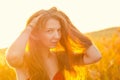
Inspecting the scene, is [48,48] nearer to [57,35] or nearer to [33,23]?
[57,35]

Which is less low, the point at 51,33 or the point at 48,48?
the point at 51,33

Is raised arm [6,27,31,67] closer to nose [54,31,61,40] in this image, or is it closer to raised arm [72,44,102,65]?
nose [54,31,61,40]

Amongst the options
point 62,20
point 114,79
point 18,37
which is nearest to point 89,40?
point 62,20

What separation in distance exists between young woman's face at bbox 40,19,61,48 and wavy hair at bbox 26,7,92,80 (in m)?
0.05

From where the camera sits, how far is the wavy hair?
6.09 metres

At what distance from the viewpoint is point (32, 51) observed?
6.12 m

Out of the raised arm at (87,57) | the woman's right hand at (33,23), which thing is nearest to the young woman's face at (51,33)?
the woman's right hand at (33,23)

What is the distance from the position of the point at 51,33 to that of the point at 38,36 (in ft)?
0.58

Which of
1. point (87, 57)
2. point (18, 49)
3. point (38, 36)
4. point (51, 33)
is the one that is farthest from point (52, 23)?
point (87, 57)

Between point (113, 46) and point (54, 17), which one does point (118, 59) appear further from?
point (54, 17)

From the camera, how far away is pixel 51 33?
6.03 metres

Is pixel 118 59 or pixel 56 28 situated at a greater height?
pixel 56 28

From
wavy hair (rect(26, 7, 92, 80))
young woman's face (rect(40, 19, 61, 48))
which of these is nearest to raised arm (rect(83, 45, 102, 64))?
wavy hair (rect(26, 7, 92, 80))

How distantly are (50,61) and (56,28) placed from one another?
43cm
